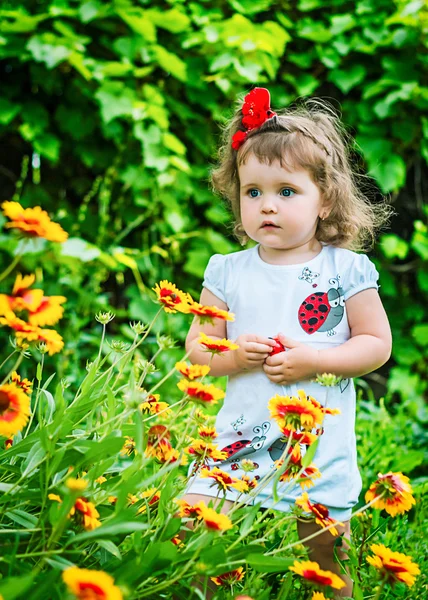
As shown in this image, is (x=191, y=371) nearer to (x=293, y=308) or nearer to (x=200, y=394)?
(x=200, y=394)

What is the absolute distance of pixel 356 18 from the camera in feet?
11.9

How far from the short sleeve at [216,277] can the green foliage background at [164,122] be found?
4.15ft

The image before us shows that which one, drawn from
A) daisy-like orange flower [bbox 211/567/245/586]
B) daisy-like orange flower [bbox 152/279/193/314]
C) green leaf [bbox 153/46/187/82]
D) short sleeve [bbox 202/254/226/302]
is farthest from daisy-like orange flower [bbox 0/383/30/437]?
green leaf [bbox 153/46/187/82]

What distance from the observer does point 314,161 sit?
1718mm

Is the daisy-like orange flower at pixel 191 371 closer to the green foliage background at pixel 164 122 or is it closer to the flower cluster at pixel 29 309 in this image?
the flower cluster at pixel 29 309

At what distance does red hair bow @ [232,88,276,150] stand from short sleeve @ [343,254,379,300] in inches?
15.9

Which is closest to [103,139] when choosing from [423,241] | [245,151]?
[423,241]

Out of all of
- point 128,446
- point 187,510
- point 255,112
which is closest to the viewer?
point 187,510

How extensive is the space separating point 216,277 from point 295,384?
1.16 ft

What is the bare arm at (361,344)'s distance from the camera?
1.58m

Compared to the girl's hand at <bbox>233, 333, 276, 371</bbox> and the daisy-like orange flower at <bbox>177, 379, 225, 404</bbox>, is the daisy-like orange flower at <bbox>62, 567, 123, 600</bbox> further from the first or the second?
the girl's hand at <bbox>233, 333, 276, 371</bbox>

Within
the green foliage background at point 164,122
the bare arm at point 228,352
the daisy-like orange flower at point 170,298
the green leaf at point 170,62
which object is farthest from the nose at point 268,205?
the green leaf at point 170,62

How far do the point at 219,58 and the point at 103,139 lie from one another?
65 centimetres

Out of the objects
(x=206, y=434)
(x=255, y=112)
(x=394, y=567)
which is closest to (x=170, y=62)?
(x=255, y=112)
